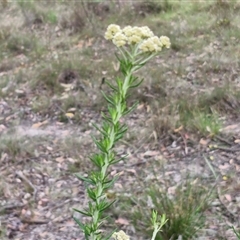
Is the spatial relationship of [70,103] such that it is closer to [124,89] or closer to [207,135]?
[207,135]

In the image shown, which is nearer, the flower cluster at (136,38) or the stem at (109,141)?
the flower cluster at (136,38)

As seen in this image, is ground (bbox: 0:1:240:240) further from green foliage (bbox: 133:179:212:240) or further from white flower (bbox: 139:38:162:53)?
white flower (bbox: 139:38:162:53)

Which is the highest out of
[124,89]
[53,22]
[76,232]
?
[124,89]

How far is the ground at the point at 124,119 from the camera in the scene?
3340 millimetres

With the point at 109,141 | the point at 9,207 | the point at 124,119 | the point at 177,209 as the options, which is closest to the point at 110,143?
the point at 109,141

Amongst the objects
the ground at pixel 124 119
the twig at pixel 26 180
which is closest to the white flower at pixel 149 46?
the ground at pixel 124 119

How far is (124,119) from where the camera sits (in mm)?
4715

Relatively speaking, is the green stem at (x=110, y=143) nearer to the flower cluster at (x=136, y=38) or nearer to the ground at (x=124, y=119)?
the flower cluster at (x=136, y=38)

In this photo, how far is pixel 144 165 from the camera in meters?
3.90

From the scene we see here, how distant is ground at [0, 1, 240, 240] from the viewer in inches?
131

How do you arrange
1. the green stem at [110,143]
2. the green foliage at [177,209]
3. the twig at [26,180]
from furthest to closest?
the twig at [26,180] < the green foliage at [177,209] < the green stem at [110,143]

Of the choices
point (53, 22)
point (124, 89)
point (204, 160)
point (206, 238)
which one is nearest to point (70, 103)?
point (204, 160)

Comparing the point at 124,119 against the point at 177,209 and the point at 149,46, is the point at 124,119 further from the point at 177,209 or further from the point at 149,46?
the point at 149,46

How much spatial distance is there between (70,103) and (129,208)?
2139 mm
